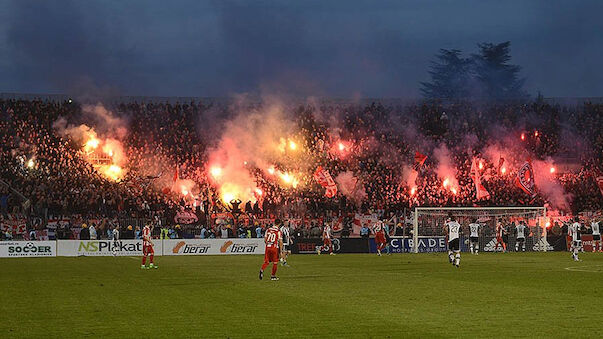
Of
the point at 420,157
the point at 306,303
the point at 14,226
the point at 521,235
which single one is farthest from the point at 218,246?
the point at 306,303

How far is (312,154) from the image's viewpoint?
2477 inches

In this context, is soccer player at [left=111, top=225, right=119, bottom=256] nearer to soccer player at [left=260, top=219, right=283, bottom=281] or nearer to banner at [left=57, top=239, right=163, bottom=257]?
banner at [left=57, top=239, right=163, bottom=257]

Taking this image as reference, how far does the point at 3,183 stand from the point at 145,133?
12.8 metres

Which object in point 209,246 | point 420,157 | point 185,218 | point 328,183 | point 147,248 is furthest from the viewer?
point 420,157

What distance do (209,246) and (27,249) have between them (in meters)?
9.93

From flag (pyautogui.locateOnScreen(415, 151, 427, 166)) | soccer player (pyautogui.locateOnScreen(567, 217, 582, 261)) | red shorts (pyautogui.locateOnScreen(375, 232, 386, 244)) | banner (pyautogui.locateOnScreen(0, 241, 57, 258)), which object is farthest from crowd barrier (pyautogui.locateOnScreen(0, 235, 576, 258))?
flag (pyautogui.locateOnScreen(415, 151, 427, 166))

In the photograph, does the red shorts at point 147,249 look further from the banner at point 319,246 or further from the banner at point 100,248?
the banner at point 319,246

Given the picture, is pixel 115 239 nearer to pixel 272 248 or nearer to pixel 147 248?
pixel 147 248

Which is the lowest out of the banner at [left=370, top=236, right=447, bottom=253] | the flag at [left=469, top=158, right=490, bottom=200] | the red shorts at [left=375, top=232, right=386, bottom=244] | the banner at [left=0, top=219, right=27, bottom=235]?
the banner at [left=370, top=236, right=447, bottom=253]

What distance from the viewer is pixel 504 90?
10406 centimetres

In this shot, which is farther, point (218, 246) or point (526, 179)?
point (526, 179)

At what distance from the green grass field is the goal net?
1817 cm

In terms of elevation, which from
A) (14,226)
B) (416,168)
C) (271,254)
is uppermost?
(416,168)

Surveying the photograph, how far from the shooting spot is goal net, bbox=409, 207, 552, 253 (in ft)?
155
